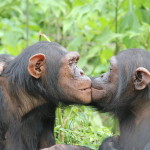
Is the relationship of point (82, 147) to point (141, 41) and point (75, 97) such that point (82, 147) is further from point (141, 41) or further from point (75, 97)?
point (141, 41)

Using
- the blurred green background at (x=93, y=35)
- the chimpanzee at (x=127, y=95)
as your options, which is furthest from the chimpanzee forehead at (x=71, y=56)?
the blurred green background at (x=93, y=35)

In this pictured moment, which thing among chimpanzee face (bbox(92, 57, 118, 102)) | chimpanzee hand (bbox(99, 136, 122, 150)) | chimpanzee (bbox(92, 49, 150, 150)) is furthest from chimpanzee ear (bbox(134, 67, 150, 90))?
chimpanzee hand (bbox(99, 136, 122, 150))

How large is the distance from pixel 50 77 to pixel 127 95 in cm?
92

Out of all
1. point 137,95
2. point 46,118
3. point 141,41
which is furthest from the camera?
point 141,41

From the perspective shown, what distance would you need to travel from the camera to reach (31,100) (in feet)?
25.7

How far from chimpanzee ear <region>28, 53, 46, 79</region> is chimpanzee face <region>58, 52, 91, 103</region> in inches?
8.6

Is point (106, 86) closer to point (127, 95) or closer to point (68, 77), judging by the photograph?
point (127, 95)

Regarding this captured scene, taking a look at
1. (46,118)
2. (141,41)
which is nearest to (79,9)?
(141,41)

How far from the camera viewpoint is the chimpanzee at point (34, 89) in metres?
7.65

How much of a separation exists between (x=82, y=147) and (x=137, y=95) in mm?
854

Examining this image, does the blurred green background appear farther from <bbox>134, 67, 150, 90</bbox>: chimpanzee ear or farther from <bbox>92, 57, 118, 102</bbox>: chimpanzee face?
<bbox>134, 67, 150, 90</bbox>: chimpanzee ear

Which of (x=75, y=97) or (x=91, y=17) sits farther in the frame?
(x=91, y=17)

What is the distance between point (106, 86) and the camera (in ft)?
24.8

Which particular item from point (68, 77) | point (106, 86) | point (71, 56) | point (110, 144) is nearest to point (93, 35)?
point (71, 56)
